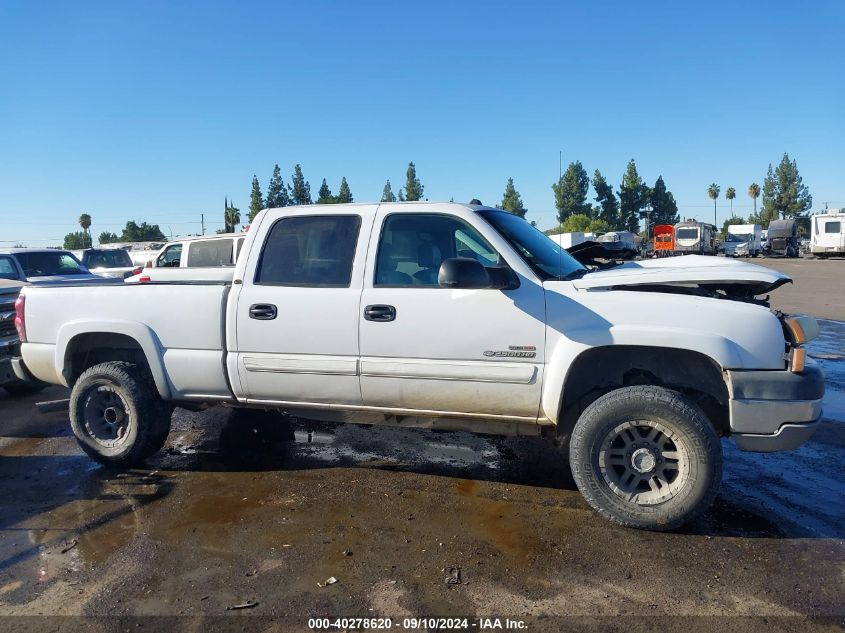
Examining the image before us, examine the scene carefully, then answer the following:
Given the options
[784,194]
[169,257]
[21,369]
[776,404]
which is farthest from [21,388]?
[784,194]

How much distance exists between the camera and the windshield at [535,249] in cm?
411

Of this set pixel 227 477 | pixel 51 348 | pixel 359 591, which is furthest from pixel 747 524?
pixel 51 348

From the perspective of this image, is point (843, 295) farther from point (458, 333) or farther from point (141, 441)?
point (141, 441)

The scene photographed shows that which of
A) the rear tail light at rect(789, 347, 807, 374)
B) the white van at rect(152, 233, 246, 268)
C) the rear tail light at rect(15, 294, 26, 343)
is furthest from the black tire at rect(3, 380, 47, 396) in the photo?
the rear tail light at rect(789, 347, 807, 374)

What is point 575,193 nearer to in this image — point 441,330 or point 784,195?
point 784,195

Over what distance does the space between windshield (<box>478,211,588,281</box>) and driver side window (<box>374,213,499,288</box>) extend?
0.63 ft

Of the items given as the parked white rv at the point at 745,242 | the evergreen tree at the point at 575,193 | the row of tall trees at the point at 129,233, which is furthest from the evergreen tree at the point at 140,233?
the parked white rv at the point at 745,242

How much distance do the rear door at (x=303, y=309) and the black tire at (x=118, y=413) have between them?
2.96 feet

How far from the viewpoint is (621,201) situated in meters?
78.2

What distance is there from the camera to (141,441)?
4793mm

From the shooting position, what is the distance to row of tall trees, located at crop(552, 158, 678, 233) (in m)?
76.6

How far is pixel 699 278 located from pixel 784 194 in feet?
353

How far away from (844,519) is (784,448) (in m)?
0.79

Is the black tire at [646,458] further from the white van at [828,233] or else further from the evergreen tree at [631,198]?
the evergreen tree at [631,198]
